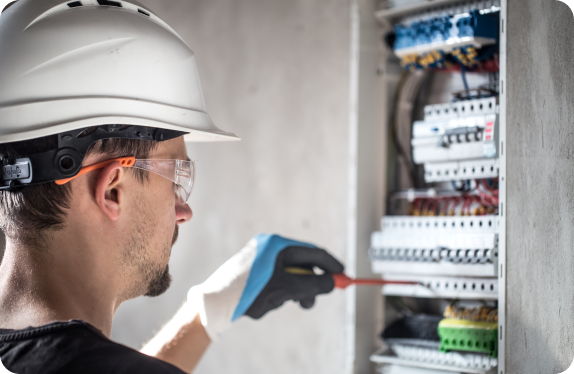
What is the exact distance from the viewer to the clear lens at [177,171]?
98 cm

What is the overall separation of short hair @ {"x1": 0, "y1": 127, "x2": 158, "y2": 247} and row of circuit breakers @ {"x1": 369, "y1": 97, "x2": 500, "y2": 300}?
2.51ft

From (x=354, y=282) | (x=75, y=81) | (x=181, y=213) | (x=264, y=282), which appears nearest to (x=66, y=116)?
(x=75, y=81)

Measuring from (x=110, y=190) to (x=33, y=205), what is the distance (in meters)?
0.13

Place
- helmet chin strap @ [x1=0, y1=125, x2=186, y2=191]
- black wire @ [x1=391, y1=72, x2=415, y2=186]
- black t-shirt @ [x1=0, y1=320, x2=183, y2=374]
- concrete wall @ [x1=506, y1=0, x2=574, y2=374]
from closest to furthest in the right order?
black t-shirt @ [x1=0, y1=320, x2=183, y2=374] → helmet chin strap @ [x1=0, y1=125, x2=186, y2=191] → concrete wall @ [x1=506, y1=0, x2=574, y2=374] → black wire @ [x1=391, y1=72, x2=415, y2=186]

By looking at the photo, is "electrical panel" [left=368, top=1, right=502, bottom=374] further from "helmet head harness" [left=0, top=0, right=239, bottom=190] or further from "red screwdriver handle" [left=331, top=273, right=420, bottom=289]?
"helmet head harness" [left=0, top=0, right=239, bottom=190]

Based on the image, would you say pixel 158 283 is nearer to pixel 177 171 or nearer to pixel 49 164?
pixel 177 171

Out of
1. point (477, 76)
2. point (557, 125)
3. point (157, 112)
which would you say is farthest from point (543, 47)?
point (157, 112)

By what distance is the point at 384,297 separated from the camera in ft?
4.66

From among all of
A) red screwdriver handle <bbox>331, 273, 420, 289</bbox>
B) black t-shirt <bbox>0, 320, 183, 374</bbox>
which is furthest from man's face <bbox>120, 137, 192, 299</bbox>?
red screwdriver handle <bbox>331, 273, 420, 289</bbox>

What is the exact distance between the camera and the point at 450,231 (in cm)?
118

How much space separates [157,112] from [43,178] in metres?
0.25

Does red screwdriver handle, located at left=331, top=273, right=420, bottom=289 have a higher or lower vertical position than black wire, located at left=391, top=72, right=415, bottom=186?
lower

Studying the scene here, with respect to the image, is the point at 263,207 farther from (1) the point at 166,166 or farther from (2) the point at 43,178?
(2) the point at 43,178

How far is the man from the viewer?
0.80m
